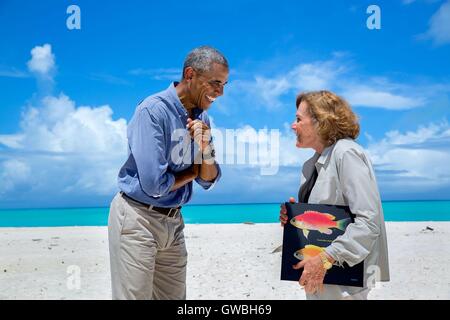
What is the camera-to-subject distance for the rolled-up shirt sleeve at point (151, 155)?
112 inches

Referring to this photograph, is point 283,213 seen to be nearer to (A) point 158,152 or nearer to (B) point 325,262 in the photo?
(B) point 325,262

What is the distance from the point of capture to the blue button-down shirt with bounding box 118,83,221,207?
2875 millimetres

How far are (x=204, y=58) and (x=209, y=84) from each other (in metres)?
0.16

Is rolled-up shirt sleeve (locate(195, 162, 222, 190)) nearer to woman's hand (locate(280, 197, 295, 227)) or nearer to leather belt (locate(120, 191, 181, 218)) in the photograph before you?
leather belt (locate(120, 191, 181, 218))

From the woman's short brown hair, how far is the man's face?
70 cm

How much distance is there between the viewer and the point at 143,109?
3.03 meters

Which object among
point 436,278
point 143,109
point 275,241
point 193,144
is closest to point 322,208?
point 193,144

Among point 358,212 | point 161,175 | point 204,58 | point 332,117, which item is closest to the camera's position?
point 358,212

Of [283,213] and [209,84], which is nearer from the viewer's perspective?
[283,213]

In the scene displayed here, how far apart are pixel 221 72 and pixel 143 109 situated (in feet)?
1.79

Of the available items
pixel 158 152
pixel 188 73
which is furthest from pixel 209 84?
pixel 158 152

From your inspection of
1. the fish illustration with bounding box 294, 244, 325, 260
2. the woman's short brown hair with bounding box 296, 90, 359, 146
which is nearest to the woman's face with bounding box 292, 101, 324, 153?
the woman's short brown hair with bounding box 296, 90, 359, 146

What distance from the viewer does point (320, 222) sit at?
247 cm

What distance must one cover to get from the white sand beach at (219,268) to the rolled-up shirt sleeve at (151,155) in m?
4.51
